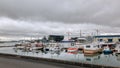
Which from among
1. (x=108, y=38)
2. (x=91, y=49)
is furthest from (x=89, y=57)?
(x=108, y=38)

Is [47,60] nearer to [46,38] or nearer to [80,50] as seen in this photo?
[80,50]

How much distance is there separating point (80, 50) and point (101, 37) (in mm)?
25586

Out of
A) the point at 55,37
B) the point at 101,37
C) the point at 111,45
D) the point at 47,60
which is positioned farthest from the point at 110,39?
the point at 47,60

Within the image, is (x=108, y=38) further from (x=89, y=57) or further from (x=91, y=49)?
(x=89, y=57)

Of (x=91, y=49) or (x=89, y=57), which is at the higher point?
(x=91, y=49)

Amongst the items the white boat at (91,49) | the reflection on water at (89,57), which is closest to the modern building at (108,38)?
the white boat at (91,49)

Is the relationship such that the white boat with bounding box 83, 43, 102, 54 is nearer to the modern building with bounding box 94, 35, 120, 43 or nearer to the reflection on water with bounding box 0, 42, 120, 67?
the reflection on water with bounding box 0, 42, 120, 67

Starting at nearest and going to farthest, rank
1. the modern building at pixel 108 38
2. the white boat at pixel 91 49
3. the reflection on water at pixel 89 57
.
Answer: the reflection on water at pixel 89 57 < the white boat at pixel 91 49 < the modern building at pixel 108 38

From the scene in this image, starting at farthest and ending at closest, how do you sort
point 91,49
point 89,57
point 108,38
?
1. point 108,38
2. point 91,49
3. point 89,57

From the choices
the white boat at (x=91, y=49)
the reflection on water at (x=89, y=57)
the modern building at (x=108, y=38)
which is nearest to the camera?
the reflection on water at (x=89, y=57)

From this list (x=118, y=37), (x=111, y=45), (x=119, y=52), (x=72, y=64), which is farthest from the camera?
(x=118, y=37)

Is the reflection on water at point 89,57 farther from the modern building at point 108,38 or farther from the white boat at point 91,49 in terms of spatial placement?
the modern building at point 108,38

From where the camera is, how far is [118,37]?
85.8 metres

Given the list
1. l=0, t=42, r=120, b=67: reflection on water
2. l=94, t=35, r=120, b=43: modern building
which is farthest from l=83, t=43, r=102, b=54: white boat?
l=94, t=35, r=120, b=43: modern building
